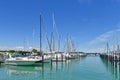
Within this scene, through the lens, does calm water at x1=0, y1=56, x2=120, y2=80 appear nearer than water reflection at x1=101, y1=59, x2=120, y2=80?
Yes

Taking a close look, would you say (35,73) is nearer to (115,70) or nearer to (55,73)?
(55,73)

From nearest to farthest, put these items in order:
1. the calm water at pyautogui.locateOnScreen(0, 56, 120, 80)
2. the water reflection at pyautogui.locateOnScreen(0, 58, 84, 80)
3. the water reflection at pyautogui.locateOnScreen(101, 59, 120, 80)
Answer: the water reflection at pyautogui.locateOnScreen(0, 58, 84, 80) → the calm water at pyautogui.locateOnScreen(0, 56, 120, 80) → the water reflection at pyautogui.locateOnScreen(101, 59, 120, 80)

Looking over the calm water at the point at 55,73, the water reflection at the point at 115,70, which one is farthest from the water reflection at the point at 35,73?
the water reflection at the point at 115,70

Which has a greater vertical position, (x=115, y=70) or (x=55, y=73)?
(x=55, y=73)

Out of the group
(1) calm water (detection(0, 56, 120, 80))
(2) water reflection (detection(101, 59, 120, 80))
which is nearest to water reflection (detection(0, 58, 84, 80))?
(1) calm water (detection(0, 56, 120, 80))

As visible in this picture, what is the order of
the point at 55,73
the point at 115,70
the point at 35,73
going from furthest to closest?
1. the point at 115,70
2. the point at 55,73
3. the point at 35,73

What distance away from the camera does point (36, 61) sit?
179 feet

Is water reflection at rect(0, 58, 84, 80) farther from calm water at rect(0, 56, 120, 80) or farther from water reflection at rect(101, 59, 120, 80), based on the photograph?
water reflection at rect(101, 59, 120, 80)

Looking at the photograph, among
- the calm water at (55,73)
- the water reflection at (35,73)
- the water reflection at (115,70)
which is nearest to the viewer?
the water reflection at (35,73)

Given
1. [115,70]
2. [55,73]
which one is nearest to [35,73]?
[55,73]

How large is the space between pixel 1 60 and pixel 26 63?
9.89 meters

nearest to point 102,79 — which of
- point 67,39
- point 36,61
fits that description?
point 36,61

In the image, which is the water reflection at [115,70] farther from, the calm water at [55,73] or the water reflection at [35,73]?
the water reflection at [35,73]

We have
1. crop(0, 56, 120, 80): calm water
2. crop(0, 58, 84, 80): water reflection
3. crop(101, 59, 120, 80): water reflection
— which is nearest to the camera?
crop(0, 58, 84, 80): water reflection
